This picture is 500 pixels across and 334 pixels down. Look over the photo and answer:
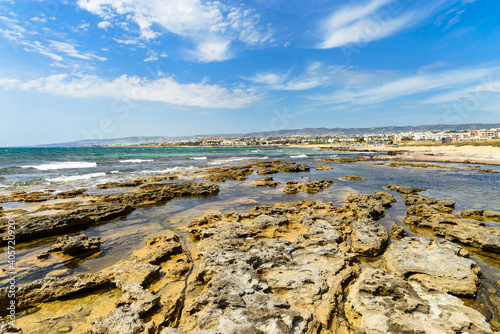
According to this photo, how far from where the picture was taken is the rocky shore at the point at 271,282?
389 centimetres

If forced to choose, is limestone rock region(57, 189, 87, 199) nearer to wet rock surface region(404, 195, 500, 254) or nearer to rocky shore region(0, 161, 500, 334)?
rocky shore region(0, 161, 500, 334)

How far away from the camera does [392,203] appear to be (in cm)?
1320

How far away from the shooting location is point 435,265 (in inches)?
228

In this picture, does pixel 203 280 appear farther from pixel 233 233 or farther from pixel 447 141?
pixel 447 141

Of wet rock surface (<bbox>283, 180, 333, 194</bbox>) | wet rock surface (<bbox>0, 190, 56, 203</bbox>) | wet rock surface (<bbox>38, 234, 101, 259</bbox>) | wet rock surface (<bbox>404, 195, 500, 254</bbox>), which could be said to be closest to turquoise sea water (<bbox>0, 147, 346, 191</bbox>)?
wet rock surface (<bbox>0, 190, 56, 203</bbox>)

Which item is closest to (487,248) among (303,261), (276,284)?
(303,261)

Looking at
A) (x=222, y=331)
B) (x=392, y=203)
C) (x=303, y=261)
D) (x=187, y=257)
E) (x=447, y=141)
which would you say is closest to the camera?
(x=222, y=331)

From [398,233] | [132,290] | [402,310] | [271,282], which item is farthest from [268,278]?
[398,233]

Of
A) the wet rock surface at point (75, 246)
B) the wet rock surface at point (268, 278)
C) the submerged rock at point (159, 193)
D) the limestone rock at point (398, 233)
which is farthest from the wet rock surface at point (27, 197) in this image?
the limestone rock at point (398, 233)

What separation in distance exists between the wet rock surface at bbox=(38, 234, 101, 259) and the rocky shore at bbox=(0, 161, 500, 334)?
0.11 ft

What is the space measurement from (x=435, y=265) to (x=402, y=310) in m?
2.68

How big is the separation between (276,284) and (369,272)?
7.44 feet

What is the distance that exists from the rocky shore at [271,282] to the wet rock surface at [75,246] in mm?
35

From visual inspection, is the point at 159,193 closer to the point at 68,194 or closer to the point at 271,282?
the point at 68,194
